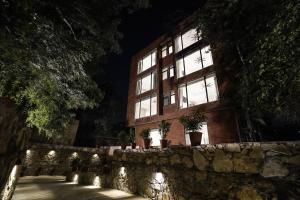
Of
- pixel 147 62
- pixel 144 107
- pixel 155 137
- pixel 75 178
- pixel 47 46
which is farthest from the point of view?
pixel 147 62

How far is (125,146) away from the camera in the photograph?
1157cm

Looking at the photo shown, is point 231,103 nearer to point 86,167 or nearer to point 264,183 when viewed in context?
point 264,183

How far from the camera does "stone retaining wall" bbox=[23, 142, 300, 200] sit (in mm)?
4234

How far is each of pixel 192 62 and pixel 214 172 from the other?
38.9ft

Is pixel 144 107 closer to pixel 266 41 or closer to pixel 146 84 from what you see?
pixel 146 84

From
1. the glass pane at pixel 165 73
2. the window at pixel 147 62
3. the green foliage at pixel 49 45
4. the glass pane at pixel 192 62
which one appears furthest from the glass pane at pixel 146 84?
the green foliage at pixel 49 45

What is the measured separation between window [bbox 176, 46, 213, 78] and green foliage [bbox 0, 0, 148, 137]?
809 cm

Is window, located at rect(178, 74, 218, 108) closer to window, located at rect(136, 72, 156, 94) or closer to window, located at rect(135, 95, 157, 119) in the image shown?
window, located at rect(135, 95, 157, 119)

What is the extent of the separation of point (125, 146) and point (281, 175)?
355 inches

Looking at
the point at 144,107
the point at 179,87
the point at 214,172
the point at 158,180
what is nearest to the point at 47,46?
the point at 158,180

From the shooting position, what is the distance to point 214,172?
5.57 metres

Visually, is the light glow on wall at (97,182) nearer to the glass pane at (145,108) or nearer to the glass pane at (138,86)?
the glass pane at (145,108)

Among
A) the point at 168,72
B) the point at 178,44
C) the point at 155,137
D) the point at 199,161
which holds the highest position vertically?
the point at 178,44

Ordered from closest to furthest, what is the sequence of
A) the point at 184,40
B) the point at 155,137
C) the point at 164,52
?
the point at 155,137 < the point at 184,40 < the point at 164,52
